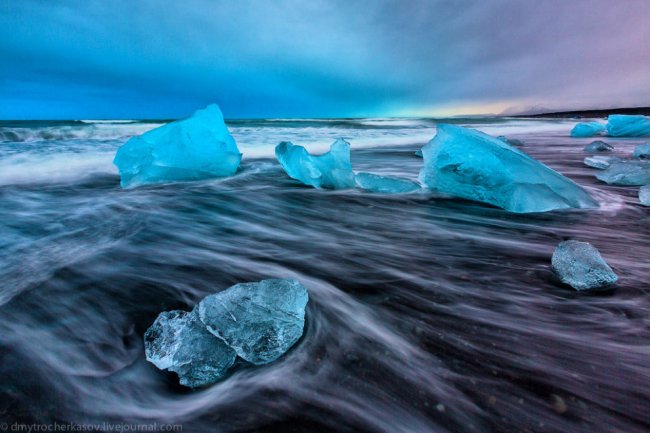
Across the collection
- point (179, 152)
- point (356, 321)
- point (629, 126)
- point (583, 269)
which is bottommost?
point (356, 321)

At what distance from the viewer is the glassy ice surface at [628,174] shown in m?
3.50

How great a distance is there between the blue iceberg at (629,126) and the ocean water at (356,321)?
1071 centimetres

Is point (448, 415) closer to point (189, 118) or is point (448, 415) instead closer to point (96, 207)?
point (96, 207)

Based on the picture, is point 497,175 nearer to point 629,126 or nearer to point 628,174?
point 628,174

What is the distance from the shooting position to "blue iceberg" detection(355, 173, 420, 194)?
3479mm

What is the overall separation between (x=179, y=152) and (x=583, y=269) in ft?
13.7

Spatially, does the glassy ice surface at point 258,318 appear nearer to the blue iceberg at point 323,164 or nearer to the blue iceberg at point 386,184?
the blue iceberg at point 386,184

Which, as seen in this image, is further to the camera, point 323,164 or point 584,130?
point 584,130

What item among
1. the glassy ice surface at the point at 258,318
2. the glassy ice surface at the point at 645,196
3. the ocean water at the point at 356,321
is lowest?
the ocean water at the point at 356,321

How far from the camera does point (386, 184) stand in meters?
3.52

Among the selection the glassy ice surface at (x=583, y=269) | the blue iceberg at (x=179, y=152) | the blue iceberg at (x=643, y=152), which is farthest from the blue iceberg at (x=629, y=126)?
the glassy ice surface at (x=583, y=269)

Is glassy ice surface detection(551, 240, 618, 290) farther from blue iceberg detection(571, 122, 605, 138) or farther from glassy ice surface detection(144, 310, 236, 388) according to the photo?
blue iceberg detection(571, 122, 605, 138)

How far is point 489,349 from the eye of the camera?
3.77 ft

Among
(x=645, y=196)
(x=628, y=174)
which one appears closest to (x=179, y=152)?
(x=645, y=196)
